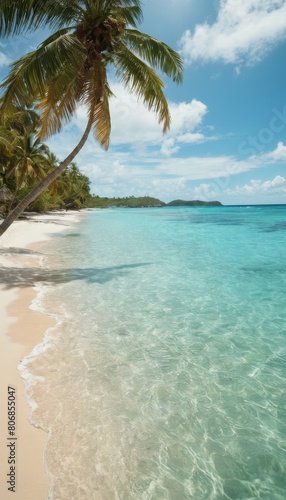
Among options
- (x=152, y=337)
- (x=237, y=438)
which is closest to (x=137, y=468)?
(x=237, y=438)

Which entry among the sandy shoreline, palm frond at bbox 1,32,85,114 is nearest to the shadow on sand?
the sandy shoreline

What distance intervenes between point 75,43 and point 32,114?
17847mm

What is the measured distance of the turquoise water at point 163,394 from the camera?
8.85 feet

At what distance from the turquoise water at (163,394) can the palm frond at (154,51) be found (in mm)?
7053

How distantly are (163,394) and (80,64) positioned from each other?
816 cm

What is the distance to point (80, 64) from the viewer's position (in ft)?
26.8

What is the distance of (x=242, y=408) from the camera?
12.1 feet

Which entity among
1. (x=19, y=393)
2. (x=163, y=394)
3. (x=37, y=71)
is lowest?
(x=163, y=394)

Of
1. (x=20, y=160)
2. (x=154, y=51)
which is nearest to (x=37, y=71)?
(x=154, y=51)

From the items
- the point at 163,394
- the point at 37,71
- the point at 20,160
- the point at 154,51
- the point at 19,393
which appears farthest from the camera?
the point at 20,160

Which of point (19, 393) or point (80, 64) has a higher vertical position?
point (80, 64)

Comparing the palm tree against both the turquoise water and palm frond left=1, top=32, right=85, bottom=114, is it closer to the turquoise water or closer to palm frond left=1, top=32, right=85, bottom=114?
palm frond left=1, top=32, right=85, bottom=114

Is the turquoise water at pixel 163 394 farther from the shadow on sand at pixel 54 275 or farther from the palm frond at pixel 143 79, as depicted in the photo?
the palm frond at pixel 143 79

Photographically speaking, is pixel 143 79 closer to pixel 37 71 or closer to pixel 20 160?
pixel 37 71
